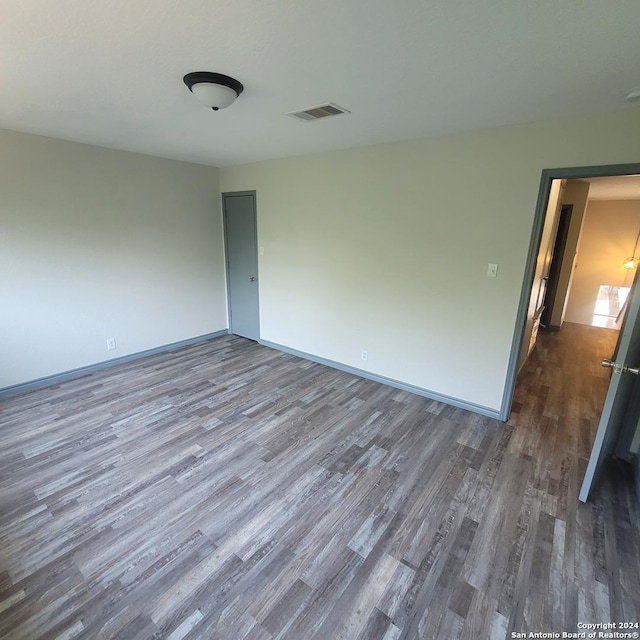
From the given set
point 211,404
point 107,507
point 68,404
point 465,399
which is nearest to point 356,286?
point 465,399

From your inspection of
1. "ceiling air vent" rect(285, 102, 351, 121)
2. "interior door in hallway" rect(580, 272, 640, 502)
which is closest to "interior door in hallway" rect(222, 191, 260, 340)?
"ceiling air vent" rect(285, 102, 351, 121)

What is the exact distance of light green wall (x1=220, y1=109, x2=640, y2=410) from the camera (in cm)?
256

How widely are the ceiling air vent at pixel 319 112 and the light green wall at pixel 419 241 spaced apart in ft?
3.16

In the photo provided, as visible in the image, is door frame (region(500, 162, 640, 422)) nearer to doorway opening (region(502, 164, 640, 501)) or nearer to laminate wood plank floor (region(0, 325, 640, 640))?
doorway opening (region(502, 164, 640, 501))

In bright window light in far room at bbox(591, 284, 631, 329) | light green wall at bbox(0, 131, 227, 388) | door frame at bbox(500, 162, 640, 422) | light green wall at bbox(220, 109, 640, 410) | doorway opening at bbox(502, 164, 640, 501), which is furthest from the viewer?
bright window light in far room at bbox(591, 284, 631, 329)

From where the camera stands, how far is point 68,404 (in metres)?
3.13

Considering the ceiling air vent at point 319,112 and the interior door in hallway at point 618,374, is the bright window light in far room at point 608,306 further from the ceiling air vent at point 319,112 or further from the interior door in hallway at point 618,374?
the ceiling air vent at point 319,112

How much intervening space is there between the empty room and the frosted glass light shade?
1 cm

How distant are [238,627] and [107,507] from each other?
113 centimetres

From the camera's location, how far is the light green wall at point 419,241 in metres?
2.56

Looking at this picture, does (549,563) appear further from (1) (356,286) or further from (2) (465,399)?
(1) (356,286)

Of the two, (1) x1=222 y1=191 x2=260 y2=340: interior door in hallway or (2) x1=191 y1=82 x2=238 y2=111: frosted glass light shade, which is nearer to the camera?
(2) x1=191 y1=82 x2=238 y2=111: frosted glass light shade

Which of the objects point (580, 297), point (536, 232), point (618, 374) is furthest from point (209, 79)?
point (580, 297)

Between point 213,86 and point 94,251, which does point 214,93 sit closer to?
point 213,86
